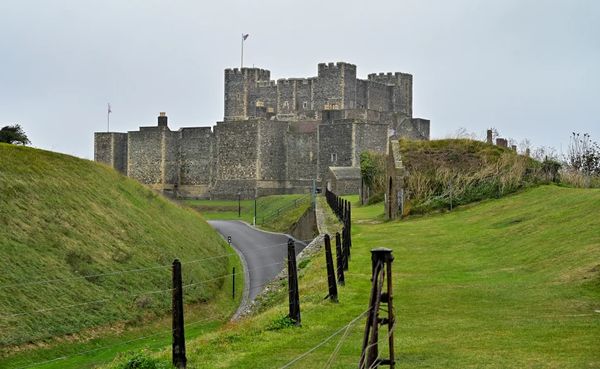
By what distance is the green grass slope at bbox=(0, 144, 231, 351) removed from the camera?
20.9 meters

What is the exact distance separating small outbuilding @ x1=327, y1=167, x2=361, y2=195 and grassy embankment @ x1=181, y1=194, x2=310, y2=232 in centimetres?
191

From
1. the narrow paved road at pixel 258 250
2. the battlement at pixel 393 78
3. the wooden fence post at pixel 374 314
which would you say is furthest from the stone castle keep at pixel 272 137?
the wooden fence post at pixel 374 314

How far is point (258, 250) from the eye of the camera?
4141 centimetres

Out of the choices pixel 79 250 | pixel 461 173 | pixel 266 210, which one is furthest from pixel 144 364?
pixel 266 210

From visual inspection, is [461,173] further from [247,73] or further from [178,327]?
[247,73]

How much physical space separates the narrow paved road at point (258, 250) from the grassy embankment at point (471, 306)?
9.51 m

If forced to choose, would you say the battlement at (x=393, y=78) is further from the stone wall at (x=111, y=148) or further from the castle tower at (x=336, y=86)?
the stone wall at (x=111, y=148)

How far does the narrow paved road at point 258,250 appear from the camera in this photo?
32.6m

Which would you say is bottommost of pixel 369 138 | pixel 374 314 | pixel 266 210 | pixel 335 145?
pixel 266 210

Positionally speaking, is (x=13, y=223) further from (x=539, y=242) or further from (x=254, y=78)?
(x=254, y=78)

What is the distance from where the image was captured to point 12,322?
19.5 m

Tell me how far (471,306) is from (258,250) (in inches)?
1130

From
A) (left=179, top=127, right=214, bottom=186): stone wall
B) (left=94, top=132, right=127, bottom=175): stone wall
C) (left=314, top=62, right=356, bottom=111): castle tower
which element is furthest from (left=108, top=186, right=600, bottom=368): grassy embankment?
(left=94, top=132, right=127, bottom=175): stone wall

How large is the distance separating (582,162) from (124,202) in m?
21.0
